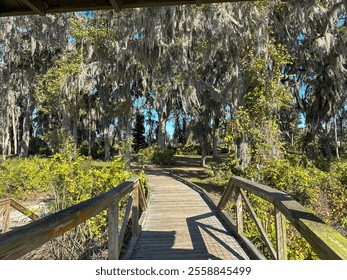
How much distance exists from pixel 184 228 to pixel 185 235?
47 cm

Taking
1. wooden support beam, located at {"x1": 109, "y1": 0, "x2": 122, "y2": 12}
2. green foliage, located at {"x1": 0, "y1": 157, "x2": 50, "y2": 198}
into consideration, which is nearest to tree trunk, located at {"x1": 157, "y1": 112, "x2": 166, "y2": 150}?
green foliage, located at {"x1": 0, "y1": 157, "x2": 50, "y2": 198}

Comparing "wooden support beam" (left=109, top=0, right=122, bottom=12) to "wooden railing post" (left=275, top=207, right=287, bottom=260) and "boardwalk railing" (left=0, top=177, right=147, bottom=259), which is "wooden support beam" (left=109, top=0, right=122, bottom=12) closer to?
"boardwalk railing" (left=0, top=177, right=147, bottom=259)

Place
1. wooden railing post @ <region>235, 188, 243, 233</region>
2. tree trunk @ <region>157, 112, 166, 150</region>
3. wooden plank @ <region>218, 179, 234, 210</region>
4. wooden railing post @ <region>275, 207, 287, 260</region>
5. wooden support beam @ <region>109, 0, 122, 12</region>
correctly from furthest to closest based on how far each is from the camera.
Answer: tree trunk @ <region>157, 112, 166, 150</region> < wooden plank @ <region>218, 179, 234, 210</region> < wooden railing post @ <region>235, 188, 243, 233</region> < wooden railing post @ <region>275, 207, 287, 260</region> < wooden support beam @ <region>109, 0, 122, 12</region>

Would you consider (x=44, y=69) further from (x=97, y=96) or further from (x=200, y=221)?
(x=200, y=221)

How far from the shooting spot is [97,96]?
26156 mm

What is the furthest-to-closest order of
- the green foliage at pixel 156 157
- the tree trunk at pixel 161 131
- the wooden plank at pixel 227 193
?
the tree trunk at pixel 161 131, the green foliage at pixel 156 157, the wooden plank at pixel 227 193

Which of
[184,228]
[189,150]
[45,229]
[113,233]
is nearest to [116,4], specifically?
[45,229]

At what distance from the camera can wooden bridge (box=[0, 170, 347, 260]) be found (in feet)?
4.85

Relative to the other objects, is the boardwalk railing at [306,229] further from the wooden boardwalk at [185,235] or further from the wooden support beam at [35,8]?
the wooden support beam at [35,8]

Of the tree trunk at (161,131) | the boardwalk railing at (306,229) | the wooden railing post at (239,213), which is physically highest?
the tree trunk at (161,131)

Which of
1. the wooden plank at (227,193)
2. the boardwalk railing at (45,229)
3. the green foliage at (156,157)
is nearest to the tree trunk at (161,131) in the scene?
the green foliage at (156,157)

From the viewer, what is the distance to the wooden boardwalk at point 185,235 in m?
3.85

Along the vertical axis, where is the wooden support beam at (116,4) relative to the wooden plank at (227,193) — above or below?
above
